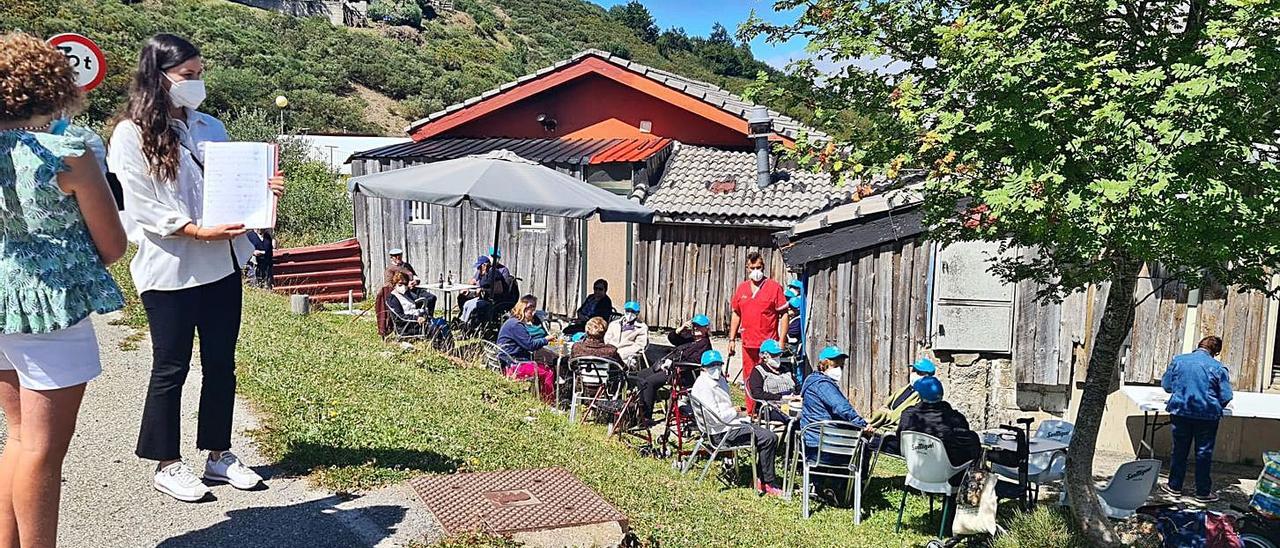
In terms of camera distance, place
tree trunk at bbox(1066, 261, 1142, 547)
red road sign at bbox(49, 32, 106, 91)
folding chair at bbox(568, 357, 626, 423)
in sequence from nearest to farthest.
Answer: tree trunk at bbox(1066, 261, 1142, 547), red road sign at bbox(49, 32, 106, 91), folding chair at bbox(568, 357, 626, 423)

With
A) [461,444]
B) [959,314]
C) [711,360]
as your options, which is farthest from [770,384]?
[461,444]

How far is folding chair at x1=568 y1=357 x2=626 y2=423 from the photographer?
8.67 m

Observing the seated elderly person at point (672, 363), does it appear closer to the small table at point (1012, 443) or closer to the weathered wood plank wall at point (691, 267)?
the small table at point (1012, 443)

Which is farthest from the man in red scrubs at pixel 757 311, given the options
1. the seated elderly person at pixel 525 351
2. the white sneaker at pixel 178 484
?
the white sneaker at pixel 178 484

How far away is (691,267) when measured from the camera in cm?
1523

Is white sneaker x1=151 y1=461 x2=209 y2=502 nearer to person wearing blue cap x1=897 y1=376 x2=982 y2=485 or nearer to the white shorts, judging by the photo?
the white shorts

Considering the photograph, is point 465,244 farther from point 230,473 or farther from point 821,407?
point 230,473

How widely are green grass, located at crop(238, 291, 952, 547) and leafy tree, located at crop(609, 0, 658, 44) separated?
68.7 m

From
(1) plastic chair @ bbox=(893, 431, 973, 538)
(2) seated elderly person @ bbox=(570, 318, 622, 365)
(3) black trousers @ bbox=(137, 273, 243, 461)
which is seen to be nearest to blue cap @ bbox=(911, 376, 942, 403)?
(1) plastic chair @ bbox=(893, 431, 973, 538)

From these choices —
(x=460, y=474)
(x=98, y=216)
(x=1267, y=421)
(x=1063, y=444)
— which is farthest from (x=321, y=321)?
(x=1267, y=421)

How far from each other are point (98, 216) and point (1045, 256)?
5.19 m

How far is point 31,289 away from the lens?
10.2 ft

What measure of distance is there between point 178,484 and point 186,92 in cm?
170

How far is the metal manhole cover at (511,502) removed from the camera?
4520 mm
